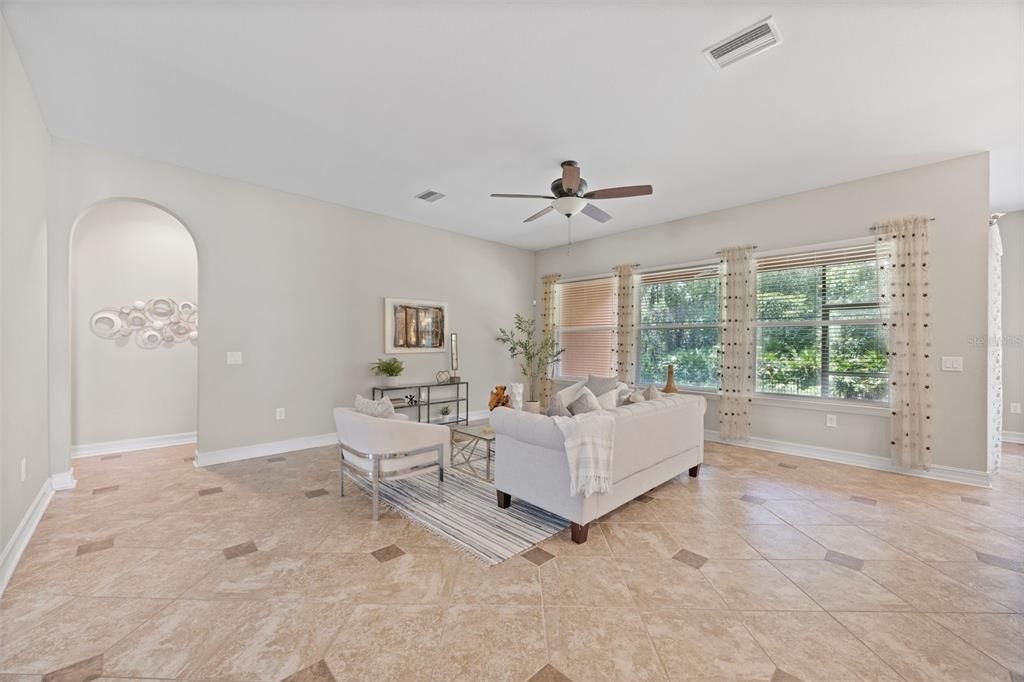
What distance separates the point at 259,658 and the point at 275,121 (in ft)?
11.4

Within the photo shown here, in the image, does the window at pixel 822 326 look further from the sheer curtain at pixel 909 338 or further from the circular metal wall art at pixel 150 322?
the circular metal wall art at pixel 150 322

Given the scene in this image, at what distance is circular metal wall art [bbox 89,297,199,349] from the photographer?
4570 millimetres

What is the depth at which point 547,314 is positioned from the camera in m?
7.23

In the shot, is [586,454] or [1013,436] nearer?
[586,454]

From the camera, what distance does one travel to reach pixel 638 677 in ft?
5.08

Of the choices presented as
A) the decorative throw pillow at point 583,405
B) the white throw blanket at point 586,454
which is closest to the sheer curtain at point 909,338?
the decorative throw pillow at point 583,405

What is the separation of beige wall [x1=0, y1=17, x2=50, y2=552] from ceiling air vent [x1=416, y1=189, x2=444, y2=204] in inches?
118

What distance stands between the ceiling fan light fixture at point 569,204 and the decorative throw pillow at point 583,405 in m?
1.76

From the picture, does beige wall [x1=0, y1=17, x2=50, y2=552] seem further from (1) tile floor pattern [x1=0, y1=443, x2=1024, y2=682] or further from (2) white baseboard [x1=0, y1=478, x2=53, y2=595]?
(1) tile floor pattern [x1=0, y1=443, x2=1024, y2=682]

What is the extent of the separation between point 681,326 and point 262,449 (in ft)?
17.9

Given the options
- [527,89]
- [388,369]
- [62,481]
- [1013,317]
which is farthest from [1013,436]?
[62,481]

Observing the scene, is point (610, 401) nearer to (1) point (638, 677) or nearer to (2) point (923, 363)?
(1) point (638, 677)

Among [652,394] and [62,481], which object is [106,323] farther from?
[652,394]

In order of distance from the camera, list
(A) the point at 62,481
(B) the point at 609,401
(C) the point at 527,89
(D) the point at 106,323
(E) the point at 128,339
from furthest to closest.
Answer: (E) the point at 128,339
(D) the point at 106,323
(A) the point at 62,481
(B) the point at 609,401
(C) the point at 527,89
